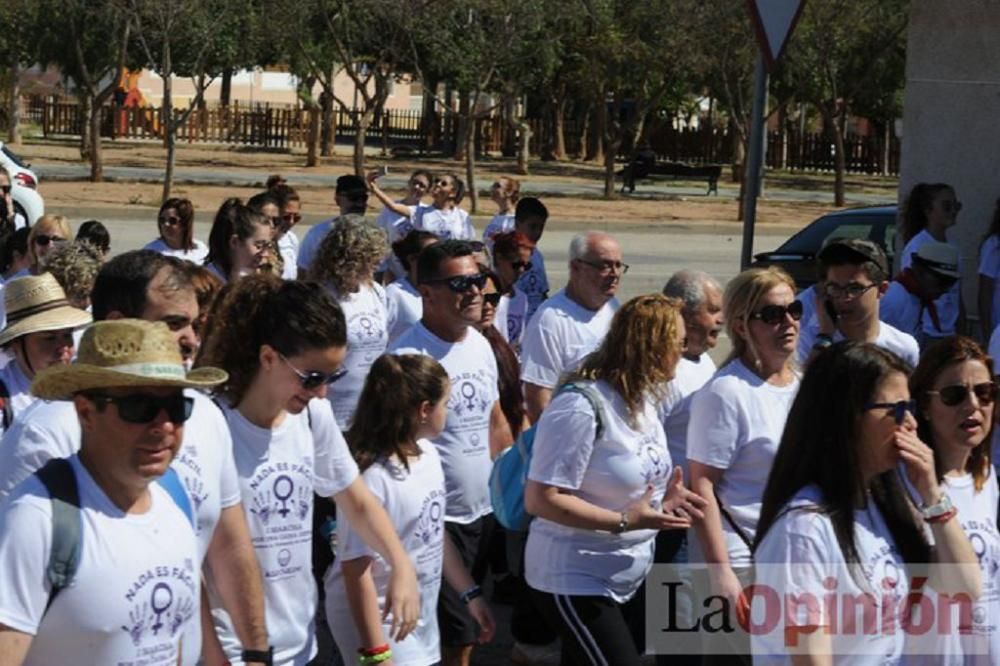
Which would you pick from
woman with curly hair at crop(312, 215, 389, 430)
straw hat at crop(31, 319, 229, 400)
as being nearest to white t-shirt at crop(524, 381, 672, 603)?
straw hat at crop(31, 319, 229, 400)

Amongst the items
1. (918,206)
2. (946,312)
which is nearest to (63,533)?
(946,312)

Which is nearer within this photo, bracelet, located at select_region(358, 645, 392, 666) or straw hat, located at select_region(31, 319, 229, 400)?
straw hat, located at select_region(31, 319, 229, 400)

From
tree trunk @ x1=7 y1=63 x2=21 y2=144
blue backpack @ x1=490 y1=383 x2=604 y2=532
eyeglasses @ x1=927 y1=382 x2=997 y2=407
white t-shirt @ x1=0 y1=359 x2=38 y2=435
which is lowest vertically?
blue backpack @ x1=490 y1=383 x2=604 y2=532

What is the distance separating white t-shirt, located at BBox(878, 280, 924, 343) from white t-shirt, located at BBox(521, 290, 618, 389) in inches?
63.5

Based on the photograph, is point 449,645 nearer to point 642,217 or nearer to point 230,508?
point 230,508

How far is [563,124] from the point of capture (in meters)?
55.4

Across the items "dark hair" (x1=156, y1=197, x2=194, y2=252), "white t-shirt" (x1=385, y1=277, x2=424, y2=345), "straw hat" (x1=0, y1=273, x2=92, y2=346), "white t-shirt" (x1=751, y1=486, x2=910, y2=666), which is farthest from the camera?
"dark hair" (x1=156, y1=197, x2=194, y2=252)

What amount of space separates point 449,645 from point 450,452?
81 cm

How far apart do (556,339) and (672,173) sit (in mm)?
34874

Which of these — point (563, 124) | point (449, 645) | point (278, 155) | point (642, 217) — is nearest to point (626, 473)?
point (449, 645)

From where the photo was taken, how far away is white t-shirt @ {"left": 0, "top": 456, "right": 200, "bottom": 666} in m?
3.57

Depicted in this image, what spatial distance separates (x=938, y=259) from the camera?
351 inches

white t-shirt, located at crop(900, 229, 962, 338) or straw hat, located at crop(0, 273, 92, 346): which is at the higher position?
straw hat, located at crop(0, 273, 92, 346)

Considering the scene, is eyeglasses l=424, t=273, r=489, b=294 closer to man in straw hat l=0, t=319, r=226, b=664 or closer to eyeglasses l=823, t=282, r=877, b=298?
eyeglasses l=823, t=282, r=877, b=298
